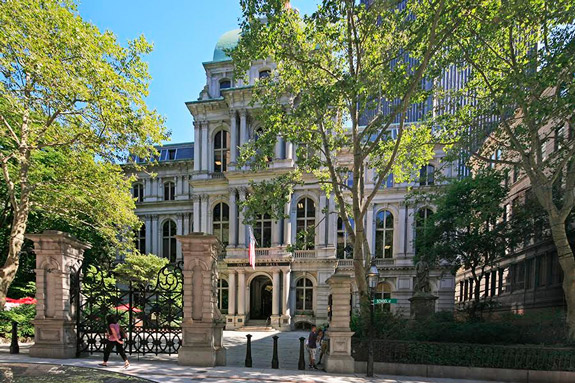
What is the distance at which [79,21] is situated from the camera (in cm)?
1223

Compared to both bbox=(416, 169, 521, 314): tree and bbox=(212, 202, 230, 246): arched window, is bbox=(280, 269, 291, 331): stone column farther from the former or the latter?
bbox=(416, 169, 521, 314): tree

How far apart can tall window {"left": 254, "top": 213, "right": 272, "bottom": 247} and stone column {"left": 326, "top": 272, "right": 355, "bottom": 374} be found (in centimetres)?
1798

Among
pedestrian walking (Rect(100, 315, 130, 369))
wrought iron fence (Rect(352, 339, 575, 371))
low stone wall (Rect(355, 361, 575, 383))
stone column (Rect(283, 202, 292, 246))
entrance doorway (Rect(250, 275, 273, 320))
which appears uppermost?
stone column (Rect(283, 202, 292, 246))

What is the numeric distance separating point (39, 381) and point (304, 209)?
24.8 m

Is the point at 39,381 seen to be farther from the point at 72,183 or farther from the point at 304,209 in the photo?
the point at 304,209

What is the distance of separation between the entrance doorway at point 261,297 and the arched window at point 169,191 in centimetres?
1358

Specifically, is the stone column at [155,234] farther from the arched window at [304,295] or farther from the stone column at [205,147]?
the arched window at [304,295]

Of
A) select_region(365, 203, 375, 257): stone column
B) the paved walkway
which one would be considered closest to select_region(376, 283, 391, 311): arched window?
select_region(365, 203, 375, 257): stone column

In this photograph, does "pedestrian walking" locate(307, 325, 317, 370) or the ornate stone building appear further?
the ornate stone building

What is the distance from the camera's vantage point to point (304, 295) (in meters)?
27.4

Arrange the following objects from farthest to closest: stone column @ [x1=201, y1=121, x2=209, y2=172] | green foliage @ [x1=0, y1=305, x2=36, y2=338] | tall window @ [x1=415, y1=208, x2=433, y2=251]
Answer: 1. stone column @ [x1=201, y1=121, x2=209, y2=172]
2. tall window @ [x1=415, y1=208, x2=433, y2=251]
3. green foliage @ [x1=0, y1=305, x2=36, y2=338]

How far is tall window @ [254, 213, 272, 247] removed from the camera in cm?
2852

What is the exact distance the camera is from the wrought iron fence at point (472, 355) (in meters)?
10.0

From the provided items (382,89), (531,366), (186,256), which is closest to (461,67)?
(382,89)
